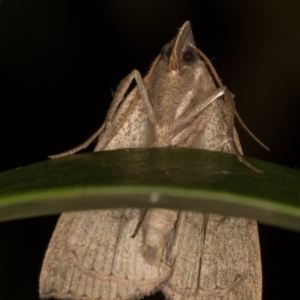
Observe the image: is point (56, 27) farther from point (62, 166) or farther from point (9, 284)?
point (62, 166)

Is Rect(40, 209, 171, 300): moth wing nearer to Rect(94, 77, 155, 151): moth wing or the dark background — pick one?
Rect(94, 77, 155, 151): moth wing

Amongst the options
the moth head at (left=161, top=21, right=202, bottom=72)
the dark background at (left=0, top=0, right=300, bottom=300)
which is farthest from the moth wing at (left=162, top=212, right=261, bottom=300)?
the dark background at (left=0, top=0, right=300, bottom=300)

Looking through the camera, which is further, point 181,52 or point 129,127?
point 129,127

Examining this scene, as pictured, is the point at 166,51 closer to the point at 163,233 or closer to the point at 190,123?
the point at 190,123

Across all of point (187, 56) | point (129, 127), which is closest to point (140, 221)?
point (129, 127)

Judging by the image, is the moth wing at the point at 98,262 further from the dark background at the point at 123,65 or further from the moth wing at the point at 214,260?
the dark background at the point at 123,65
